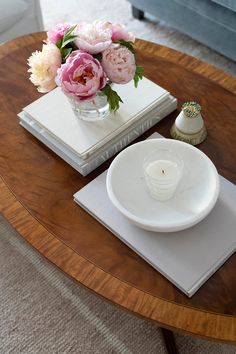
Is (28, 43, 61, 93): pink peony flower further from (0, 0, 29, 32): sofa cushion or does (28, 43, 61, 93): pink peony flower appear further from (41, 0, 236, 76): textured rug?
(41, 0, 236, 76): textured rug

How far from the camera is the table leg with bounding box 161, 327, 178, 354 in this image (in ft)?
3.35

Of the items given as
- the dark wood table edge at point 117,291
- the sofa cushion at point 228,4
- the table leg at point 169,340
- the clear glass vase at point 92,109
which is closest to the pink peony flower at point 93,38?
the clear glass vase at point 92,109

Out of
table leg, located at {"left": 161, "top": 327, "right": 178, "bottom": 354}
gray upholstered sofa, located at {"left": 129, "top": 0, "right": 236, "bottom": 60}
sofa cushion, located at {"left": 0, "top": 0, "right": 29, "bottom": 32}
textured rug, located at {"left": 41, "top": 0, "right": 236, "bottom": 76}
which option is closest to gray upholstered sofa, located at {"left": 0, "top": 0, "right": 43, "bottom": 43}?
sofa cushion, located at {"left": 0, "top": 0, "right": 29, "bottom": 32}

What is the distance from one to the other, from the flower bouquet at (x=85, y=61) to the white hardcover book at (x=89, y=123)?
9 centimetres

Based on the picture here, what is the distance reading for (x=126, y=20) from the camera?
79.2 inches

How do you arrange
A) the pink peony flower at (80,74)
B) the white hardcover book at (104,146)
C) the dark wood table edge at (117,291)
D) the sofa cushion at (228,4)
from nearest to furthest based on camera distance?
1. the dark wood table edge at (117,291)
2. the pink peony flower at (80,74)
3. the white hardcover book at (104,146)
4. the sofa cushion at (228,4)

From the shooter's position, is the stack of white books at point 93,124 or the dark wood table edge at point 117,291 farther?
the stack of white books at point 93,124

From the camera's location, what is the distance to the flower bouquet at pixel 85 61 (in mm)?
861

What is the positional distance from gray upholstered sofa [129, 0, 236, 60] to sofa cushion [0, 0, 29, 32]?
0.52 m

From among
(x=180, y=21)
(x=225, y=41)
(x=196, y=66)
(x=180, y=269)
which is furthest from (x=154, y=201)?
(x=180, y=21)

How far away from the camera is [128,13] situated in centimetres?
205

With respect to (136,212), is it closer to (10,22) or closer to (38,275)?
(38,275)

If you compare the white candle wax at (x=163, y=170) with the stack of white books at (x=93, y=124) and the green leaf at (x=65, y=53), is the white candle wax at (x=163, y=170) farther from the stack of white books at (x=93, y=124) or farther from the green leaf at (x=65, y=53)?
the green leaf at (x=65, y=53)

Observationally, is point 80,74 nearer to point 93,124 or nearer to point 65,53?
point 65,53
